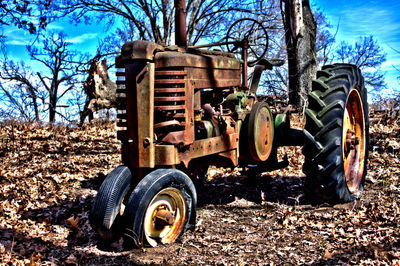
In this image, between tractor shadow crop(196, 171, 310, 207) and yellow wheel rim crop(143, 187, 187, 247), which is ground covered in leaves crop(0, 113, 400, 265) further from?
yellow wheel rim crop(143, 187, 187, 247)

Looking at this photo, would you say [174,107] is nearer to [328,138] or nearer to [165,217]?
[165,217]

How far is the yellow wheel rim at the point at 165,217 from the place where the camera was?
11.9ft

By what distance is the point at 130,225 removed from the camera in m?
3.44

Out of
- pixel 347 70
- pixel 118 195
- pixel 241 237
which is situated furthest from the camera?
pixel 347 70

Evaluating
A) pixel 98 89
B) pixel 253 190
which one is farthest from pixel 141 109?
pixel 98 89

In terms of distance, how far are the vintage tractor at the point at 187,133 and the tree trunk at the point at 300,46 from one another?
6093 mm

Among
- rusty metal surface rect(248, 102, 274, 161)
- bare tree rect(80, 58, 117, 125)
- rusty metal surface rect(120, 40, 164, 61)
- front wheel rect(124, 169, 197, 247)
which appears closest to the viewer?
front wheel rect(124, 169, 197, 247)

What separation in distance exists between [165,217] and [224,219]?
118cm

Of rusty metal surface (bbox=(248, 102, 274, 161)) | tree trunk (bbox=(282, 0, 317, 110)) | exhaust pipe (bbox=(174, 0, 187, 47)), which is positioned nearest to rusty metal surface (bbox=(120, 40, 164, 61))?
exhaust pipe (bbox=(174, 0, 187, 47))

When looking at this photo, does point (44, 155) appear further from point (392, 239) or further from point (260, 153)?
point (392, 239)

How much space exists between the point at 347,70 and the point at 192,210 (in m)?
2.95

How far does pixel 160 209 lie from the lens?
3713 millimetres

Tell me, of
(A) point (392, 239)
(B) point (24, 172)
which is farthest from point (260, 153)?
(B) point (24, 172)

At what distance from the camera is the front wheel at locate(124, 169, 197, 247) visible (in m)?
3.45
